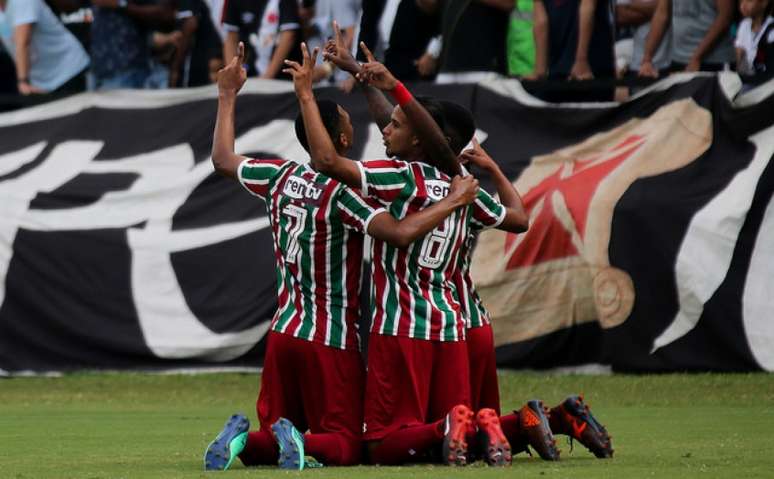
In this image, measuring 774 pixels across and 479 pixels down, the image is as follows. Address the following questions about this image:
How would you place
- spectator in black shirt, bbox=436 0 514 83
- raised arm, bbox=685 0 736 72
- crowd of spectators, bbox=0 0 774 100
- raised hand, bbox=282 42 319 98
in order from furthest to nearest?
spectator in black shirt, bbox=436 0 514 83 < crowd of spectators, bbox=0 0 774 100 < raised arm, bbox=685 0 736 72 < raised hand, bbox=282 42 319 98

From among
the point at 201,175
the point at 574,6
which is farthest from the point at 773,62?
the point at 201,175

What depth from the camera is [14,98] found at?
16.3 m

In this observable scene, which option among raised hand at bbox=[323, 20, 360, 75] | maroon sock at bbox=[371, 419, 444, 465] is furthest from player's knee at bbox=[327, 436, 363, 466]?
raised hand at bbox=[323, 20, 360, 75]

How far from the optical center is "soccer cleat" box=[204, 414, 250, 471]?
25.4 feet

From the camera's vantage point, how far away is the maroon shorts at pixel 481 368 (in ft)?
27.3

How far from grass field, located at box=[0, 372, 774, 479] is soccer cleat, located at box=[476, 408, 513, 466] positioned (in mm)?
83

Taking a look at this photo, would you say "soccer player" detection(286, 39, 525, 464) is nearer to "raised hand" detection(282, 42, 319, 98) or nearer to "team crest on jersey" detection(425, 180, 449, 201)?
"team crest on jersey" detection(425, 180, 449, 201)

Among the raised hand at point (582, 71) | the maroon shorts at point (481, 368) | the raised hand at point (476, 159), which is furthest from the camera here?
the raised hand at point (582, 71)

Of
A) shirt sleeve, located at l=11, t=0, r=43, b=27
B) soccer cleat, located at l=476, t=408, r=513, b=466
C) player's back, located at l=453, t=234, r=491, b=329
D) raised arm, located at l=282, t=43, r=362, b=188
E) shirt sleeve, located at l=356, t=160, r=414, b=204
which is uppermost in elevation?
raised arm, located at l=282, t=43, r=362, b=188

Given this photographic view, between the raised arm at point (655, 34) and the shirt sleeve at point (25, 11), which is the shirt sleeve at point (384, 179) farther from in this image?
the shirt sleeve at point (25, 11)

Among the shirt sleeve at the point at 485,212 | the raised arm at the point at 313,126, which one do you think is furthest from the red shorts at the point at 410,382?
the raised arm at the point at 313,126

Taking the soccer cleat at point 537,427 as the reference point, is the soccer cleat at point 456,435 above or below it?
above

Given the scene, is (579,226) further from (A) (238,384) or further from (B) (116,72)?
(B) (116,72)

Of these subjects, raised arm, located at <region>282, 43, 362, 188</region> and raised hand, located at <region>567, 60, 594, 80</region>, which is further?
raised hand, located at <region>567, 60, 594, 80</region>
